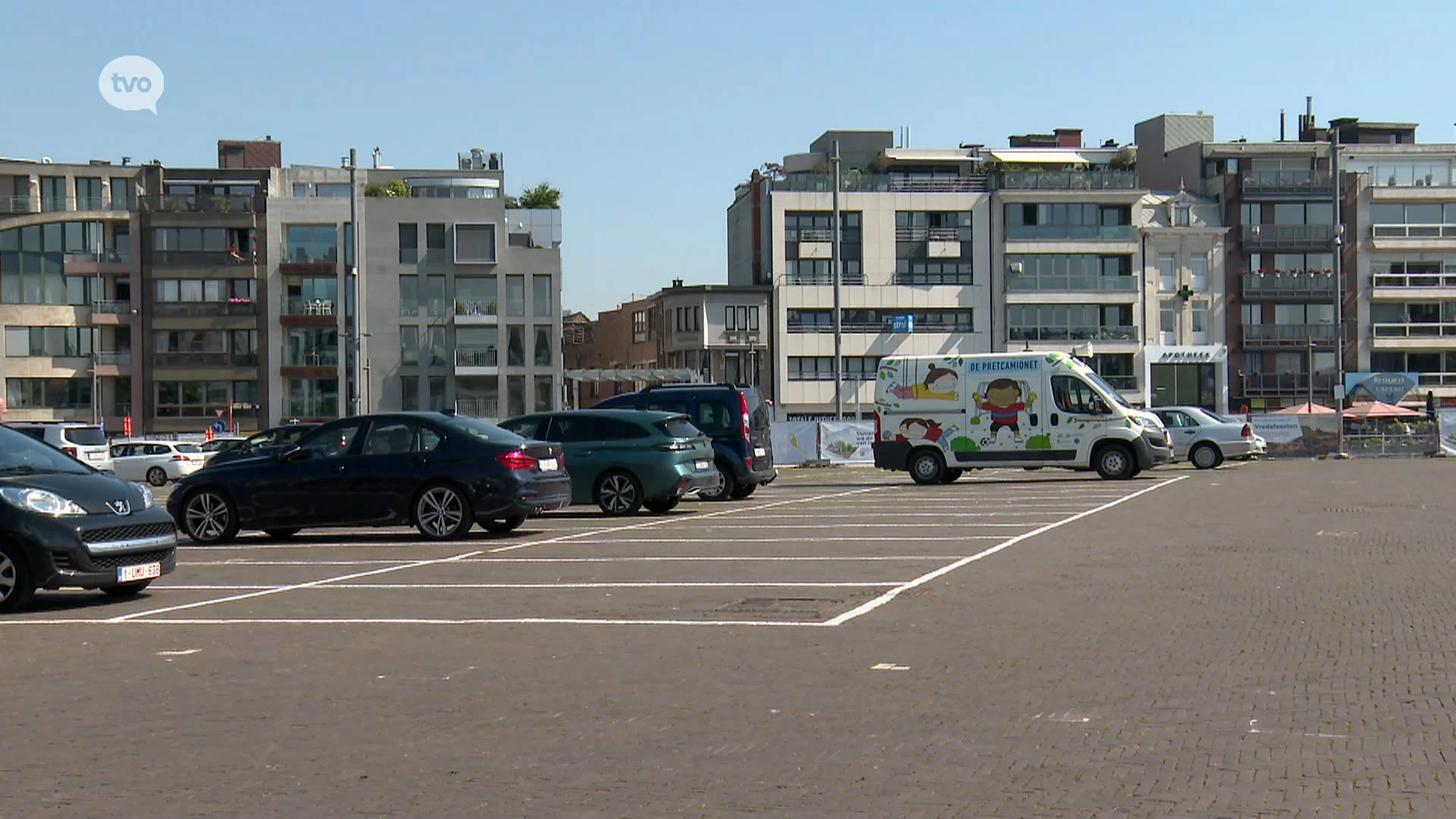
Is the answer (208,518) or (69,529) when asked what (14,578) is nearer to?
(69,529)

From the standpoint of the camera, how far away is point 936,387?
35781mm

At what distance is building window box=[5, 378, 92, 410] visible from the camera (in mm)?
80062

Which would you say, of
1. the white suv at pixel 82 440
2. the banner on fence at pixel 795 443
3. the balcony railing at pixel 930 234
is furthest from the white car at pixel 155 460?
the balcony railing at pixel 930 234

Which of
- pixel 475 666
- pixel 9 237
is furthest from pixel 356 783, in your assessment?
pixel 9 237

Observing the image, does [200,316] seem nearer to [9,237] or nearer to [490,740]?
[9,237]

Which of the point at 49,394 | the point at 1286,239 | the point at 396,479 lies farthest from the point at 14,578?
the point at 1286,239

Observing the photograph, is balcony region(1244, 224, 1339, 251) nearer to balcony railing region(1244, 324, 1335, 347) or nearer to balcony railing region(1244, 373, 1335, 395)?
balcony railing region(1244, 324, 1335, 347)

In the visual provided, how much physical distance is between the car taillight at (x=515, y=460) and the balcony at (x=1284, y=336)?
241 feet

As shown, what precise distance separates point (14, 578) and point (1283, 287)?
82.6m

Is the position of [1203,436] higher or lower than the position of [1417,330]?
lower

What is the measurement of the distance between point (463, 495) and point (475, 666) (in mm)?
10226

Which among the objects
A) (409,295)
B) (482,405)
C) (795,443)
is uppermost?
(409,295)

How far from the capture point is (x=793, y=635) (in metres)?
11.0

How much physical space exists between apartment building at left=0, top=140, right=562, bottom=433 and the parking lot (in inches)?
2506
